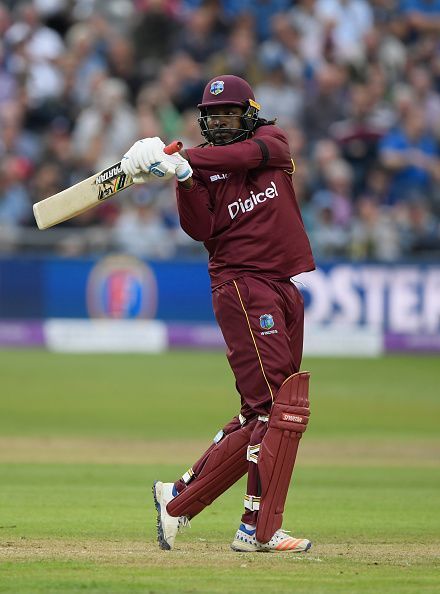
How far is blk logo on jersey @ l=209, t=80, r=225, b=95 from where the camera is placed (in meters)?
6.42

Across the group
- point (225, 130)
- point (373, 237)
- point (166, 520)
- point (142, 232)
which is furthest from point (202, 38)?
point (166, 520)

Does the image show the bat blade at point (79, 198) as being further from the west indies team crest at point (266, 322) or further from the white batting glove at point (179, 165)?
the west indies team crest at point (266, 322)

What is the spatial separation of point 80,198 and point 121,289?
11.7 meters

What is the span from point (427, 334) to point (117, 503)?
10.2 meters

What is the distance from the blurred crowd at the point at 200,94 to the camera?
712 inches

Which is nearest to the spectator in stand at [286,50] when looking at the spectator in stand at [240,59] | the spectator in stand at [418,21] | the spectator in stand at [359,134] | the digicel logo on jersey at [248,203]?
the spectator in stand at [240,59]

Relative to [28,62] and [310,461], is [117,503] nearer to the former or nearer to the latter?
[310,461]

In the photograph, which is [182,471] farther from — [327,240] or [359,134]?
[359,134]

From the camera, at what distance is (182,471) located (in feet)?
32.8

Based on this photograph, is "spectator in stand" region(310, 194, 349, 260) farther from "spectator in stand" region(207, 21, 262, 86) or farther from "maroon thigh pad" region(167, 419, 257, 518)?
"maroon thigh pad" region(167, 419, 257, 518)

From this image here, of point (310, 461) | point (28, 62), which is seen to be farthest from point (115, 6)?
point (310, 461)

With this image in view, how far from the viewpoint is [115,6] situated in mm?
21078

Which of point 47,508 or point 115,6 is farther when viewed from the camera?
point 115,6

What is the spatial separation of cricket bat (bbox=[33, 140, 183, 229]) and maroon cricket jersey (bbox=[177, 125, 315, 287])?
0.34 metres
